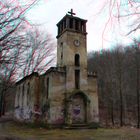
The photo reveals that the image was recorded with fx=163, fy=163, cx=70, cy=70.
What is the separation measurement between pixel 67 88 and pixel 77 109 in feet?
8.69

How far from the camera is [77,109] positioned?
1861 centimetres

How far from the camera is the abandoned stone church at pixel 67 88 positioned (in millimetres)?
17906

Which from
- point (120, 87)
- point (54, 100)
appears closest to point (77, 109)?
point (54, 100)

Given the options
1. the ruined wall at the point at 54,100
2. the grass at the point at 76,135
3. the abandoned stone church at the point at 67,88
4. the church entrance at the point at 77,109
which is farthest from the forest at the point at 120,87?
the grass at the point at 76,135

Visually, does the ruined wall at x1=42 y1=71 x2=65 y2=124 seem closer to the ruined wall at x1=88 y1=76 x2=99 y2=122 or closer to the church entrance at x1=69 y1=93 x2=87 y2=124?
the church entrance at x1=69 y1=93 x2=87 y2=124

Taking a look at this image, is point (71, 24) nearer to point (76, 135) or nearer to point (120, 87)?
point (120, 87)

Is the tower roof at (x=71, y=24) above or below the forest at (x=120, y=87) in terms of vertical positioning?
above

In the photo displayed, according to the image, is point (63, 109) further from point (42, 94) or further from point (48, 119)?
point (42, 94)

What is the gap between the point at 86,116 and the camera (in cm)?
1867

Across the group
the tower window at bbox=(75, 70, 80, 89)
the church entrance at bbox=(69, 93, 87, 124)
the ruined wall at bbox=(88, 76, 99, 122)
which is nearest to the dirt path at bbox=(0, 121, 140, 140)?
the church entrance at bbox=(69, 93, 87, 124)

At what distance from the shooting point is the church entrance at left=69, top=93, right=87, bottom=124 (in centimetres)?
1806

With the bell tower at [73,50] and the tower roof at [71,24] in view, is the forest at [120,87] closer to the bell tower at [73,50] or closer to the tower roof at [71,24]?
the bell tower at [73,50]

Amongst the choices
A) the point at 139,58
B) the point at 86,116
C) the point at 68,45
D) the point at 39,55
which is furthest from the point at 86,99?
the point at 39,55

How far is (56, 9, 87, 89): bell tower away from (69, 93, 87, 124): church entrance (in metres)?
1.31
